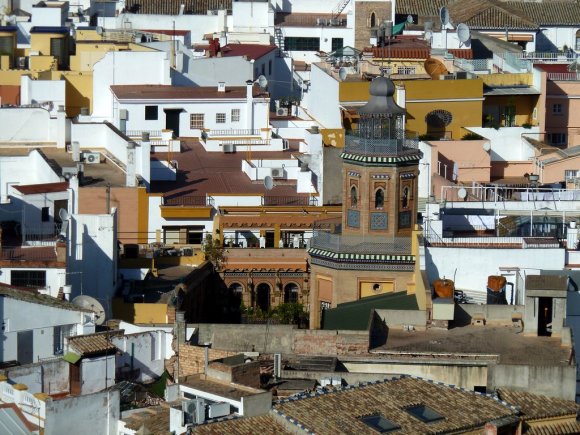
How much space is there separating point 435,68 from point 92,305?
103 feet

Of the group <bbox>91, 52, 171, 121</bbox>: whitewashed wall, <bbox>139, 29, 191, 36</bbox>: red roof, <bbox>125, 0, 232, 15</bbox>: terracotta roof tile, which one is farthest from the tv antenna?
<bbox>125, 0, 232, 15</bbox>: terracotta roof tile

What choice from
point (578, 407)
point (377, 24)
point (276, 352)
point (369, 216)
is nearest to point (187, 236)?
point (369, 216)

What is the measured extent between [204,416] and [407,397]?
446 centimetres

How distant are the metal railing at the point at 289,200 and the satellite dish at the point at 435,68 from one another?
14.4 meters

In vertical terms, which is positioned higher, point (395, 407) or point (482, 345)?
point (482, 345)

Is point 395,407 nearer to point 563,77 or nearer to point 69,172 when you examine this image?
point 69,172

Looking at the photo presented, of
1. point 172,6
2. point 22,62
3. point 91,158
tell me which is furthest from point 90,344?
point 172,6

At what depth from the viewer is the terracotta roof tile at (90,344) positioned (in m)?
51.4

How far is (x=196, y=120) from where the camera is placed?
8319 cm

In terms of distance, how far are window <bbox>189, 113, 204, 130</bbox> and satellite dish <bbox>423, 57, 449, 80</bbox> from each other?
25.0 ft

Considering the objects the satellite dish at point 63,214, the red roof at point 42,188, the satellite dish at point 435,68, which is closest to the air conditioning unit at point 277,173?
the red roof at point 42,188

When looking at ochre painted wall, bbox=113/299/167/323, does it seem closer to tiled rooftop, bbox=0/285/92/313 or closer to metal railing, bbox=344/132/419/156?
tiled rooftop, bbox=0/285/92/313

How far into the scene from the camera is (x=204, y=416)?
153 feet

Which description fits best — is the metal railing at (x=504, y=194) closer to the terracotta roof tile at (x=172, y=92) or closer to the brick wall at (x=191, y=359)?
the brick wall at (x=191, y=359)
